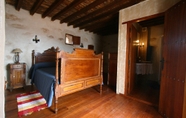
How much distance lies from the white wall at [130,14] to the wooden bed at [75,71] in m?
0.63

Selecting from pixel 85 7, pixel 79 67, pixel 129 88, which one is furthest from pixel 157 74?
pixel 85 7

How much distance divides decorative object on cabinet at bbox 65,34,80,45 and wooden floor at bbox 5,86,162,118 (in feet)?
9.35

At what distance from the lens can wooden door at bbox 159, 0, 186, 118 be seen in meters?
1.44

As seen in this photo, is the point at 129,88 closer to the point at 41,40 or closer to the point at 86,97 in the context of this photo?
the point at 86,97

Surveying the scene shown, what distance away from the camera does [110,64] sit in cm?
343

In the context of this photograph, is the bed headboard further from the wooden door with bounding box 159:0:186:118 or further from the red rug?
the wooden door with bounding box 159:0:186:118

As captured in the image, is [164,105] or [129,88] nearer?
[164,105]

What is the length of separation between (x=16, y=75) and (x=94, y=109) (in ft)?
8.73

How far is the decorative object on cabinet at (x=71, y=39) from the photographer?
438cm

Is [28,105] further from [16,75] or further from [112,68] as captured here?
[112,68]

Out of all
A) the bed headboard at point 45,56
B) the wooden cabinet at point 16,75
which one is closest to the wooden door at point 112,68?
the bed headboard at point 45,56

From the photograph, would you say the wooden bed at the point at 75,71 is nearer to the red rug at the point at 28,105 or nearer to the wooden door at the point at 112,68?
the red rug at the point at 28,105

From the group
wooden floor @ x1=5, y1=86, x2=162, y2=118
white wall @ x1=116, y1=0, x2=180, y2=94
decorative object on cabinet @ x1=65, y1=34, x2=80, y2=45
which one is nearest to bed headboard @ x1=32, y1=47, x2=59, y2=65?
decorative object on cabinet @ x1=65, y1=34, x2=80, y2=45

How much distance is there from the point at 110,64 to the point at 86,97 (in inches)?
60.2
